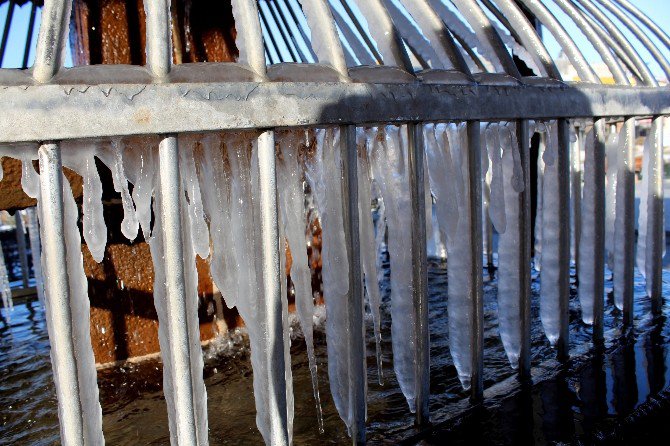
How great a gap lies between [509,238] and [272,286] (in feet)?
5.10

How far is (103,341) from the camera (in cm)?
468

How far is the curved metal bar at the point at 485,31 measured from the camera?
3174 millimetres

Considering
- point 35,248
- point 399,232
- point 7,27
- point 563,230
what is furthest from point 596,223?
point 35,248

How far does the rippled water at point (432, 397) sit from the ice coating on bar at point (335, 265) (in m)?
0.38

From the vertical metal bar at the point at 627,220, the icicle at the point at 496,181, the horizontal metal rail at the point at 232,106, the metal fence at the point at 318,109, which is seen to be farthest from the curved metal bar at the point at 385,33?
the vertical metal bar at the point at 627,220

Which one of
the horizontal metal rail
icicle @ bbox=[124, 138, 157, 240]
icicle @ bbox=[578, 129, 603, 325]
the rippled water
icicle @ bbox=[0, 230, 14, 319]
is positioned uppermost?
the horizontal metal rail

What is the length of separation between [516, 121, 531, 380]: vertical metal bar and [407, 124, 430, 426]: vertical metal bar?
2.39ft

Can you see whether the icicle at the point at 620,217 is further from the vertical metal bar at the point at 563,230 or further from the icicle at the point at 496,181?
the icicle at the point at 496,181

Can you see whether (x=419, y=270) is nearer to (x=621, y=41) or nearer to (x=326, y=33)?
(x=326, y=33)

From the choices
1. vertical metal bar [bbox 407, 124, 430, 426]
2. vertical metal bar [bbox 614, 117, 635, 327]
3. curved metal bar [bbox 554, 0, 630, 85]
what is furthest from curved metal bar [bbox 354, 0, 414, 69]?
vertical metal bar [bbox 614, 117, 635, 327]

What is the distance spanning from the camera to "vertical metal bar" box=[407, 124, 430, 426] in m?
2.81

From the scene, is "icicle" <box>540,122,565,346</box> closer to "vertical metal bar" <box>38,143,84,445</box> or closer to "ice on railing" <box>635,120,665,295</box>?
"ice on railing" <box>635,120,665,295</box>

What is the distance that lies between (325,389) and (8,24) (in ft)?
16.0

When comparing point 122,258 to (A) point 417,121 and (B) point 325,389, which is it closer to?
(B) point 325,389
